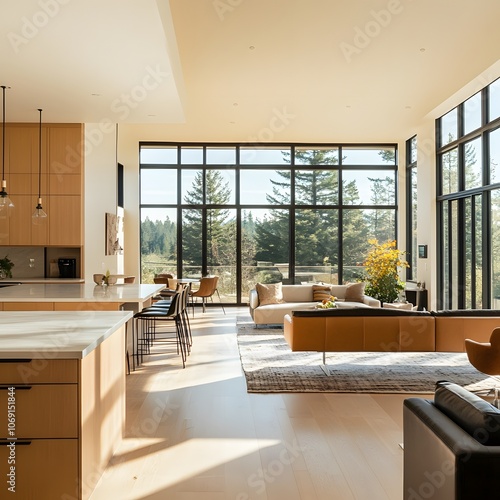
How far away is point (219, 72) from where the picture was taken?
711 cm

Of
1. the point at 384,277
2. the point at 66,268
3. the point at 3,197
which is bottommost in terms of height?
the point at 384,277

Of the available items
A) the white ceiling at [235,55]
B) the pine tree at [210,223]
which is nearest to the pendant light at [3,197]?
the white ceiling at [235,55]

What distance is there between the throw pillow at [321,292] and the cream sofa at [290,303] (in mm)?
74

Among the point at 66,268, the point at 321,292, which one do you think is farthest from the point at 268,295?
the point at 66,268

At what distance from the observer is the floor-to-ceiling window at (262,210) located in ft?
39.4

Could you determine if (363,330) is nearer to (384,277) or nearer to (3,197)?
(3,197)

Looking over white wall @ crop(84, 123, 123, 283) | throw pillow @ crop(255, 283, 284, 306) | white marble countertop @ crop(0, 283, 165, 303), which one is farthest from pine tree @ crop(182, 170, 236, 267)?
white marble countertop @ crop(0, 283, 165, 303)

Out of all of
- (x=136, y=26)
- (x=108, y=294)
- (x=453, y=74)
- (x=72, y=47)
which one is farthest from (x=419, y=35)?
(x=108, y=294)

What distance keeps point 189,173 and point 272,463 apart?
31.4 ft

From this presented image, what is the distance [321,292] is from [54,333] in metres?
6.81

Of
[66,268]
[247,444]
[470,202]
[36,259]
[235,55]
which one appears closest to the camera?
[247,444]

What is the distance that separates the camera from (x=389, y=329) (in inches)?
200

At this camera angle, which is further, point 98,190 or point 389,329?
point 98,190

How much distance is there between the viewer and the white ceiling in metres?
4.28
